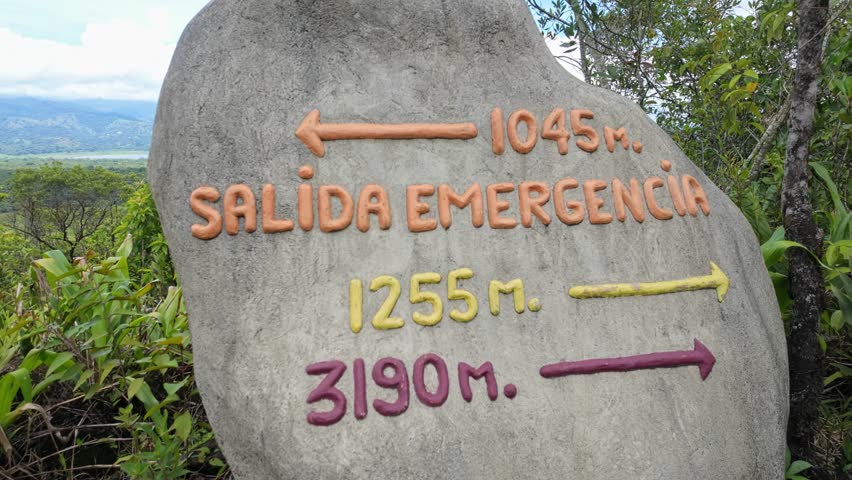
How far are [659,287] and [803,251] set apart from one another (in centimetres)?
103

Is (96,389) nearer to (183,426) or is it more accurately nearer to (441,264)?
(183,426)

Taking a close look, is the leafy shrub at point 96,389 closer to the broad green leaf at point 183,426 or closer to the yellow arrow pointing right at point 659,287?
the broad green leaf at point 183,426

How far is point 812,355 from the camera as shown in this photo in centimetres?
256

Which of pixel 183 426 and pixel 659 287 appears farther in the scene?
pixel 183 426

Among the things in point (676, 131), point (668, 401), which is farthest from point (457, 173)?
point (676, 131)

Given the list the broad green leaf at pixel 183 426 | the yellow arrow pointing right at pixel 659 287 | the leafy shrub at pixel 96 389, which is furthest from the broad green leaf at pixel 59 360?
the yellow arrow pointing right at pixel 659 287

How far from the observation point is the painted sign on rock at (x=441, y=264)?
5.83ft

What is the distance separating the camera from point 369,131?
2.00 m

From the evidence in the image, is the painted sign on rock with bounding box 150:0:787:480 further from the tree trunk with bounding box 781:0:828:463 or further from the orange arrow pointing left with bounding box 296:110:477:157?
the tree trunk with bounding box 781:0:828:463

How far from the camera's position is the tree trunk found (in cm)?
256

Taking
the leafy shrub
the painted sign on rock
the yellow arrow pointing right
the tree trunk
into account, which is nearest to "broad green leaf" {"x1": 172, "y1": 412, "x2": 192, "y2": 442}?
the leafy shrub

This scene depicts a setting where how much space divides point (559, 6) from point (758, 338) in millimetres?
2605

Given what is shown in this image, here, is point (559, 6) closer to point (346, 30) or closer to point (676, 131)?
point (676, 131)

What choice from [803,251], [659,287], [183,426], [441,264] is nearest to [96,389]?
[183,426]
